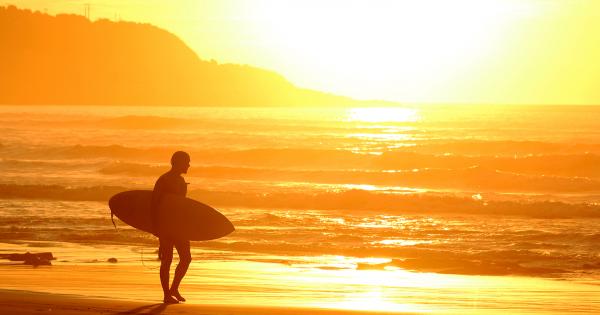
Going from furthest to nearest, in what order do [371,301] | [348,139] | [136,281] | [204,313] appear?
1. [348,139]
2. [136,281]
3. [371,301]
4. [204,313]

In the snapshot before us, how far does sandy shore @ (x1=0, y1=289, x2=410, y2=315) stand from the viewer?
8797 millimetres

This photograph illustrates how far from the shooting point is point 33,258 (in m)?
13.0

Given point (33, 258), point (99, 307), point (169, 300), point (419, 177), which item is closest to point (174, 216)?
point (169, 300)

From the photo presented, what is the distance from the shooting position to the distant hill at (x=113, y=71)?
17212cm

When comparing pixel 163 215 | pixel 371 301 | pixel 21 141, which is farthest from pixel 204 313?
pixel 21 141

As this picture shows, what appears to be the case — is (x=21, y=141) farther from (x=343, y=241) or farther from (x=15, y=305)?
(x=15, y=305)

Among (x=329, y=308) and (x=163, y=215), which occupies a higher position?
(x=163, y=215)

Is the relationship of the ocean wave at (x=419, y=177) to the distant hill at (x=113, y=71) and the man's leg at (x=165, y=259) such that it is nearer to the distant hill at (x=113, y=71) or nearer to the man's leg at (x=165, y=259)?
the man's leg at (x=165, y=259)

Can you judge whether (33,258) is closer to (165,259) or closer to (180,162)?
(165,259)

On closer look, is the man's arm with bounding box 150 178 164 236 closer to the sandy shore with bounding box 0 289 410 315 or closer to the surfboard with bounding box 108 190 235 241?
the surfboard with bounding box 108 190 235 241

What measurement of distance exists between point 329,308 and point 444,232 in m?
8.94

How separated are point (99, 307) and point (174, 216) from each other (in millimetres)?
1229

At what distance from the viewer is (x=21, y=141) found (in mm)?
52938

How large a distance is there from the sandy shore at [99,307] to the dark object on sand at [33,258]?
3.18 meters
